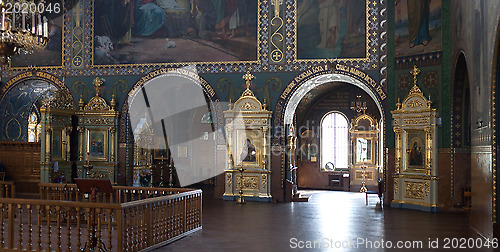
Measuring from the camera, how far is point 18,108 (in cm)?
1917

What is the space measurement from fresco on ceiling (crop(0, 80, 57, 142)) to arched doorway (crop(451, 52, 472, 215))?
13739 millimetres

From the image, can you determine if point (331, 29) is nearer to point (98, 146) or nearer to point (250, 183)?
point (250, 183)

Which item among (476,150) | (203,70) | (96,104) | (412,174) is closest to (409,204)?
(412,174)

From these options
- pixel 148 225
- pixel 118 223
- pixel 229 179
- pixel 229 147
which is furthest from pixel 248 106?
pixel 118 223

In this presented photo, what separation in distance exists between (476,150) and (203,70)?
9.08 m

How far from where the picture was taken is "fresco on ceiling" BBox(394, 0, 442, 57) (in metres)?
14.7

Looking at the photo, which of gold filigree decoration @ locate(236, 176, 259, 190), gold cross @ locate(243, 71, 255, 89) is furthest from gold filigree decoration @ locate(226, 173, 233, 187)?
gold cross @ locate(243, 71, 255, 89)

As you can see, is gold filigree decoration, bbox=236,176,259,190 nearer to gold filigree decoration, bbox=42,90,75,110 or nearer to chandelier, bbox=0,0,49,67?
gold filigree decoration, bbox=42,90,75,110

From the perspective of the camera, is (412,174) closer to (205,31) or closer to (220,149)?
(220,149)

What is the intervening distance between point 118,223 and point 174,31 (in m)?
10.6

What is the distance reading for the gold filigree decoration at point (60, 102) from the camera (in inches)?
678

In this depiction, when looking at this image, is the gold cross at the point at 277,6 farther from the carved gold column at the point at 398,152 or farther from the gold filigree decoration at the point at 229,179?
the gold filigree decoration at the point at 229,179

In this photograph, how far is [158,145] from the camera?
2253cm

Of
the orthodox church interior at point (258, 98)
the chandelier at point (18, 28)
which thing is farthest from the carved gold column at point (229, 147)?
the chandelier at point (18, 28)
